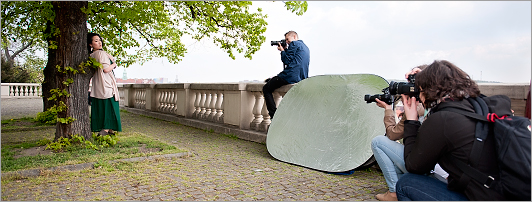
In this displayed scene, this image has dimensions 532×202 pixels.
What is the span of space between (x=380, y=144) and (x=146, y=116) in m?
10.8

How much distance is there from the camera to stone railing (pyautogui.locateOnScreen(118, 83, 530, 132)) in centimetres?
750

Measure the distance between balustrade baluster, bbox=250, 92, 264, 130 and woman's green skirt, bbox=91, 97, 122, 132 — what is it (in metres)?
2.50

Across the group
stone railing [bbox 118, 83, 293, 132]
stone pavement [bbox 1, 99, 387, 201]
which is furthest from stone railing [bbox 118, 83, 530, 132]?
stone pavement [bbox 1, 99, 387, 201]

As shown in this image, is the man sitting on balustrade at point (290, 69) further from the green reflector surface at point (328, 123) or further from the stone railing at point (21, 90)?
the stone railing at point (21, 90)

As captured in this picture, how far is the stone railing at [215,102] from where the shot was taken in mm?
7617

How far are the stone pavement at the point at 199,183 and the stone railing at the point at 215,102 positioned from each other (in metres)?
2.06

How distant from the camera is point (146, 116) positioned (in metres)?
13.2

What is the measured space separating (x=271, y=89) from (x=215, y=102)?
9.04 ft

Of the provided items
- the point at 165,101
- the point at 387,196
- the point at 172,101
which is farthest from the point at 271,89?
the point at 165,101

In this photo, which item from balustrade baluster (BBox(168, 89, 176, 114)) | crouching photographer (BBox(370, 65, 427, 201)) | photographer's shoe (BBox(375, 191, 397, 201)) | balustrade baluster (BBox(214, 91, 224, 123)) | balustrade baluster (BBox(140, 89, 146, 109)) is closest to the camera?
crouching photographer (BBox(370, 65, 427, 201))

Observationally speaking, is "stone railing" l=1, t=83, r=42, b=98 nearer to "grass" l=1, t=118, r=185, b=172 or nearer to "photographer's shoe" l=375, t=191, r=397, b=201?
"grass" l=1, t=118, r=185, b=172

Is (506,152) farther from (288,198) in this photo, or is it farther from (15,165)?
(15,165)

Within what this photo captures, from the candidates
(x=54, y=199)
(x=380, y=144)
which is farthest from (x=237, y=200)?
(x=54, y=199)

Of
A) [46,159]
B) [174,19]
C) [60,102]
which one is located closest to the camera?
[46,159]
